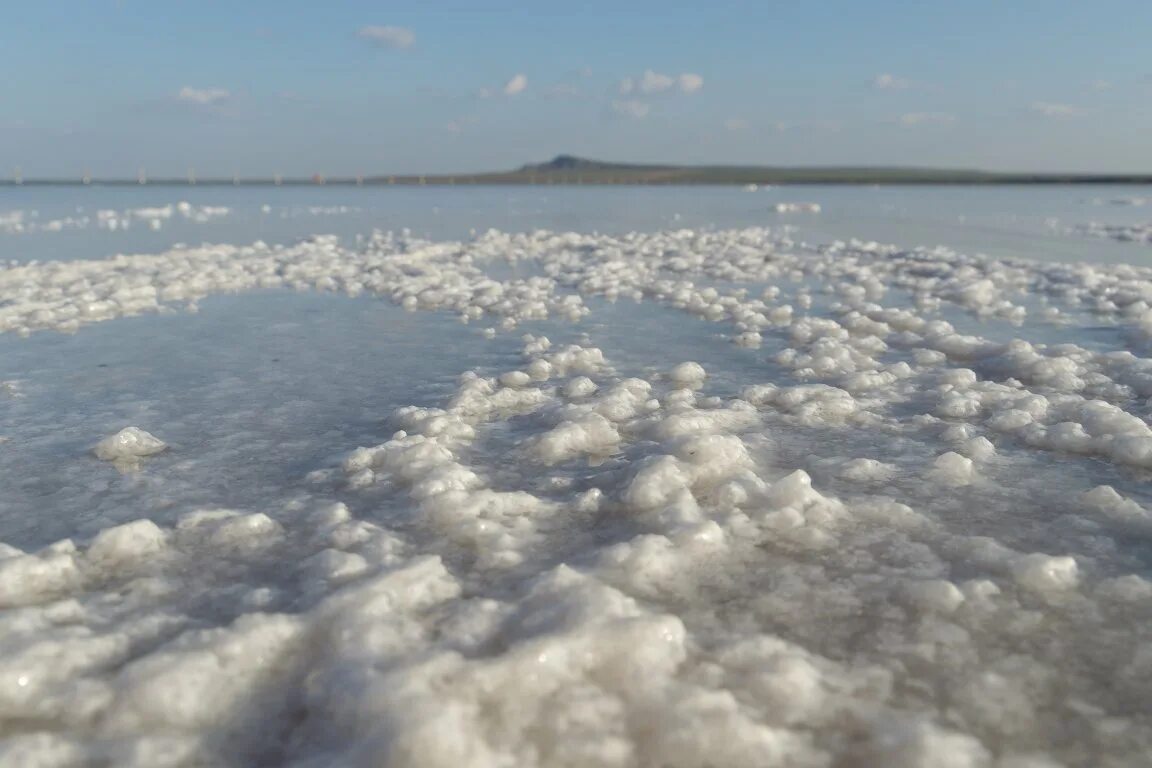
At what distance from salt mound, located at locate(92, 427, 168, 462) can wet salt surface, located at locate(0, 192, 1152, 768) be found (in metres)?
0.08

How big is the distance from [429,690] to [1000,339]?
5327 mm

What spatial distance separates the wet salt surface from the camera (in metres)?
1.78

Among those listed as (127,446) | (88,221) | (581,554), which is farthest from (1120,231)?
(88,221)

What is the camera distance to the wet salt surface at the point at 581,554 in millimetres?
1777

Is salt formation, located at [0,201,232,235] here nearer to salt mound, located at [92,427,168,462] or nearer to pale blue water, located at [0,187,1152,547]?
pale blue water, located at [0,187,1152,547]

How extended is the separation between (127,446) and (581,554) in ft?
7.39

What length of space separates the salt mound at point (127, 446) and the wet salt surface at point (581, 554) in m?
0.08

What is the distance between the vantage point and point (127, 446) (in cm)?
353

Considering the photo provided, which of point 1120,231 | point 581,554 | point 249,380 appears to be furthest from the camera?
point 1120,231

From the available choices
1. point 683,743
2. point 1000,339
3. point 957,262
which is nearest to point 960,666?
point 683,743

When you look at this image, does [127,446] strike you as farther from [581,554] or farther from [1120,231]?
[1120,231]

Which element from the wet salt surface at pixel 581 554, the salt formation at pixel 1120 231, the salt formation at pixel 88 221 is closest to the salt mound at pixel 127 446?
the wet salt surface at pixel 581 554

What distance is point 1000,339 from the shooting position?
19.0ft

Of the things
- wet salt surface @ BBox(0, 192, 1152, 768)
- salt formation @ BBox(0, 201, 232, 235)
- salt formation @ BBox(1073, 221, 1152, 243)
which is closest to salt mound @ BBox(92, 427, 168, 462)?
wet salt surface @ BBox(0, 192, 1152, 768)
